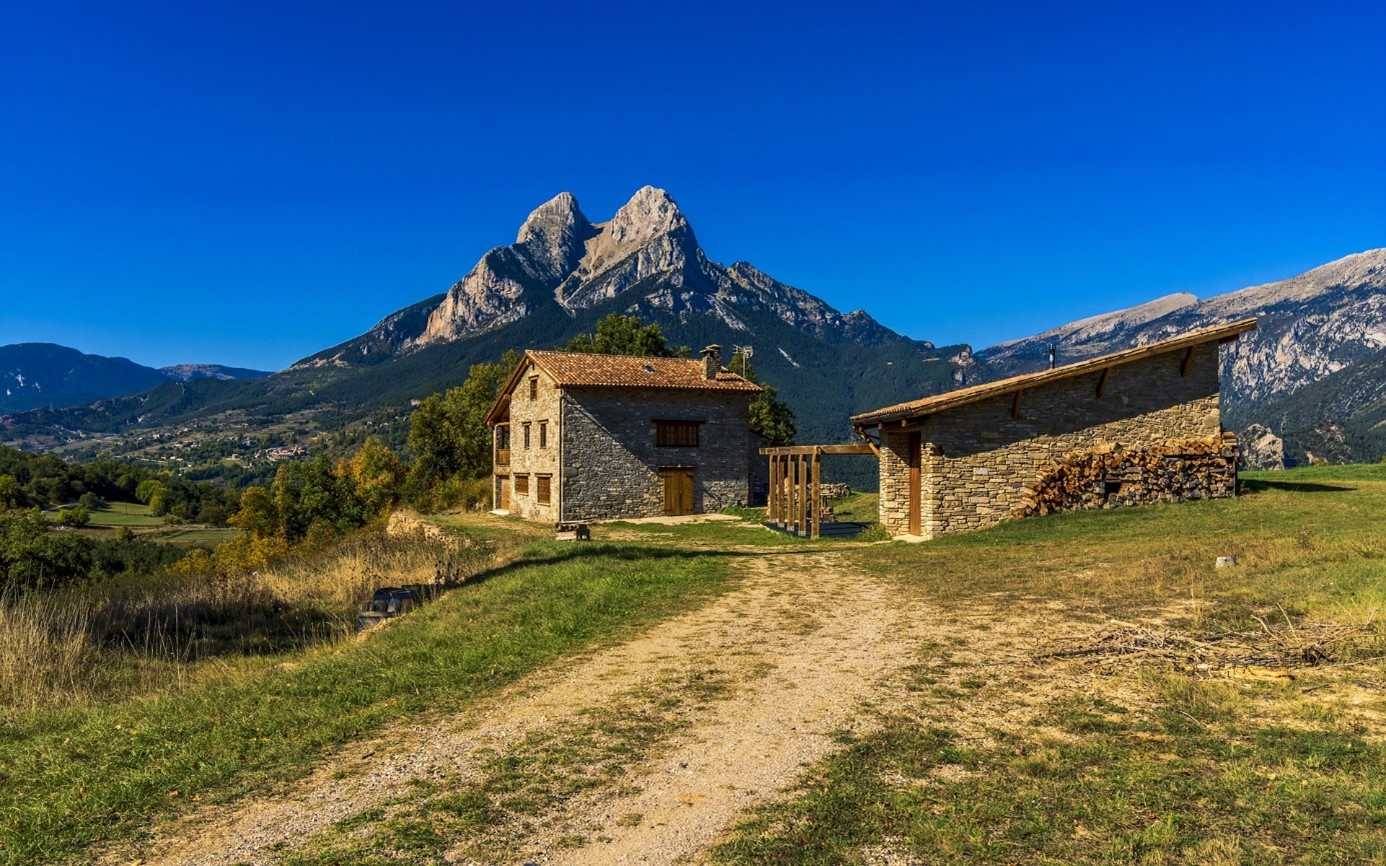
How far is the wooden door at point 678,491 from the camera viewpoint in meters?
32.9

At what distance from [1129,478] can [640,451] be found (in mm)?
18329

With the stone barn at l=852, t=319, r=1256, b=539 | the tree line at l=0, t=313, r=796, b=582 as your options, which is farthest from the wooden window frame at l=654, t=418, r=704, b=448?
the stone barn at l=852, t=319, r=1256, b=539

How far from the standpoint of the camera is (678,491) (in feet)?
109

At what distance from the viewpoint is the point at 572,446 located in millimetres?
31516

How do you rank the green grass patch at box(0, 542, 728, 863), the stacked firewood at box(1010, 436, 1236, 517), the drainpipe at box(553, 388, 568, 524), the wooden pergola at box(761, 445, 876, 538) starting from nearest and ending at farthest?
the green grass patch at box(0, 542, 728, 863), the stacked firewood at box(1010, 436, 1236, 517), the wooden pergola at box(761, 445, 876, 538), the drainpipe at box(553, 388, 568, 524)

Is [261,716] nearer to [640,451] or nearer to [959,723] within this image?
[959,723]

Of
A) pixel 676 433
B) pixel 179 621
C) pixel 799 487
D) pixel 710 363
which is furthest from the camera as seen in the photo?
pixel 710 363

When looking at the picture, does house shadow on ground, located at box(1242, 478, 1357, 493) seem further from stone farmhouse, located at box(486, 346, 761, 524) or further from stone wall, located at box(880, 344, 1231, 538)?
stone farmhouse, located at box(486, 346, 761, 524)

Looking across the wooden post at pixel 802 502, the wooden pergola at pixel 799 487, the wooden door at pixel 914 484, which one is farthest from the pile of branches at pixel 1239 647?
the wooden post at pixel 802 502

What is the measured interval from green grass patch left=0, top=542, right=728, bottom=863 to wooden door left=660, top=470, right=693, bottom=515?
64.5 feet

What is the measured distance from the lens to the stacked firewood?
2061 cm

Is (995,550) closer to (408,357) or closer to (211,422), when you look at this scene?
(408,357)

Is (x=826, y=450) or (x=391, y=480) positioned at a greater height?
(x=826, y=450)

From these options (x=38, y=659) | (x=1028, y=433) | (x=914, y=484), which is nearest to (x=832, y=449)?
(x=914, y=484)
